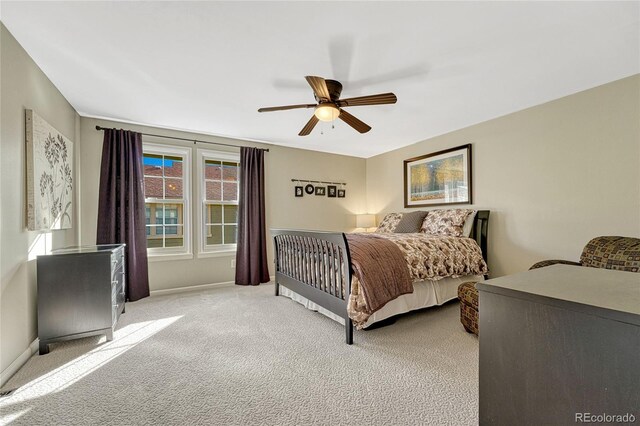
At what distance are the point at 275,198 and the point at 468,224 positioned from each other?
9.53 feet

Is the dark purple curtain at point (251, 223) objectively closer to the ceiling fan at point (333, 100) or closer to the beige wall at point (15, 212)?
the ceiling fan at point (333, 100)

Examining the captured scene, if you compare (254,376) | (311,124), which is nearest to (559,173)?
(311,124)

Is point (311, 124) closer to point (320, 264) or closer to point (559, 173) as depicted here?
point (320, 264)

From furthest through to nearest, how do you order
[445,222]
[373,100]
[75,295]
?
1. [445,222]
2. [373,100]
3. [75,295]

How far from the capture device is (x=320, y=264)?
8.89 feet

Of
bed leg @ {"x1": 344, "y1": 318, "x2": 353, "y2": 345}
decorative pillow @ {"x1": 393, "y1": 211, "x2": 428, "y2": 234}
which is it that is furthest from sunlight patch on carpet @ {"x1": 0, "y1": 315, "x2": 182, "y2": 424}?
decorative pillow @ {"x1": 393, "y1": 211, "x2": 428, "y2": 234}

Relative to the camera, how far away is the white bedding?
2.59 m

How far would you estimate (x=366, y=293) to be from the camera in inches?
88.7

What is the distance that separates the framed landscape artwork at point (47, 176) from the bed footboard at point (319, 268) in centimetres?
214

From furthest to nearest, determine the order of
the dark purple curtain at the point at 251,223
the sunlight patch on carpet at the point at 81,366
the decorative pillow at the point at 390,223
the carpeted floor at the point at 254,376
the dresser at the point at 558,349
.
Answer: the decorative pillow at the point at 390,223 → the dark purple curtain at the point at 251,223 → the sunlight patch on carpet at the point at 81,366 → the carpeted floor at the point at 254,376 → the dresser at the point at 558,349

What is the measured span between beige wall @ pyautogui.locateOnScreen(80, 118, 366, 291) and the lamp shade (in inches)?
10.5

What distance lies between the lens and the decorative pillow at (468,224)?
11.6ft

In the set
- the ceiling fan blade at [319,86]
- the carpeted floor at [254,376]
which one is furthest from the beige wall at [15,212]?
the ceiling fan blade at [319,86]

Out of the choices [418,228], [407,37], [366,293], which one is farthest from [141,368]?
[418,228]
